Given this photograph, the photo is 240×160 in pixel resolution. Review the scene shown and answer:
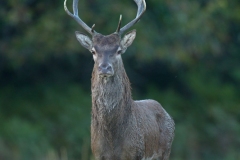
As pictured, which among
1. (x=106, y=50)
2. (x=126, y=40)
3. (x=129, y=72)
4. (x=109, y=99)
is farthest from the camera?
(x=129, y=72)

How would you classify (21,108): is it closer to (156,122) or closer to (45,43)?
(45,43)

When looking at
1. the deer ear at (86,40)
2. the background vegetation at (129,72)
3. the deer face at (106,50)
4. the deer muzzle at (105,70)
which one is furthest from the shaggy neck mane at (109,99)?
the background vegetation at (129,72)

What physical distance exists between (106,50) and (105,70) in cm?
36

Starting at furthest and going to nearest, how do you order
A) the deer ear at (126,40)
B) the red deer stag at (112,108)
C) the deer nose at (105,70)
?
the deer ear at (126,40) < the red deer stag at (112,108) < the deer nose at (105,70)

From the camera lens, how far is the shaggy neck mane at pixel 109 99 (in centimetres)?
1009

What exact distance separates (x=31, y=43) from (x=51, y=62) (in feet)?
4.63

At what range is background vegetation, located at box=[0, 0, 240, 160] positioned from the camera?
60.4 feet

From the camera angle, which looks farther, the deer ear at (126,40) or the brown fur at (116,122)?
the deer ear at (126,40)

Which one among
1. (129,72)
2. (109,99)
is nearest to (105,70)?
(109,99)

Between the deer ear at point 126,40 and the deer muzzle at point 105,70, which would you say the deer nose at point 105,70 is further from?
the deer ear at point 126,40

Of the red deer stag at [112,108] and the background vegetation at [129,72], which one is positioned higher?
the red deer stag at [112,108]

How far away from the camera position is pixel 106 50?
10016mm

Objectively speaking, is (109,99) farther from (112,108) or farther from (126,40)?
(126,40)

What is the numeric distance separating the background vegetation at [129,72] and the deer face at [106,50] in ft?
24.3
